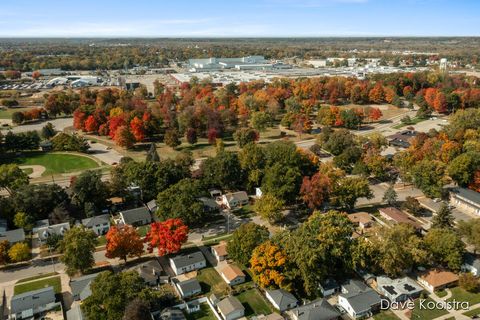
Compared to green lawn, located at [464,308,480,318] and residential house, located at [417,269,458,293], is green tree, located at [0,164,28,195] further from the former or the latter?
green lawn, located at [464,308,480,318]

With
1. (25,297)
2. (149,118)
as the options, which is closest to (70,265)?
(25,297)

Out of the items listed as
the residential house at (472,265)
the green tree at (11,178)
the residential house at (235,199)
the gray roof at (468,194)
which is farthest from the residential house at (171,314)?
the gray roof at (468,194)

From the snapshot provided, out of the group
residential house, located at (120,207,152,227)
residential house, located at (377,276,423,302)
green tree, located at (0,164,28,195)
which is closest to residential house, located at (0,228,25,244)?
green tree, located at (0,164,28,195)

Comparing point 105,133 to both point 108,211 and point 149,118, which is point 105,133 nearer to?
point 149,118

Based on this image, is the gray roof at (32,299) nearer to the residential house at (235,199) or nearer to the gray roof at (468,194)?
the residential house at (235,199)

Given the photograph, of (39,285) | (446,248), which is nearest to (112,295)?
(39,285)

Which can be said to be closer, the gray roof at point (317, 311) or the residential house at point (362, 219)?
the gray roof at point (317, 311)

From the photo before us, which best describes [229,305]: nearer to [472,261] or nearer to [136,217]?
[136,217]
